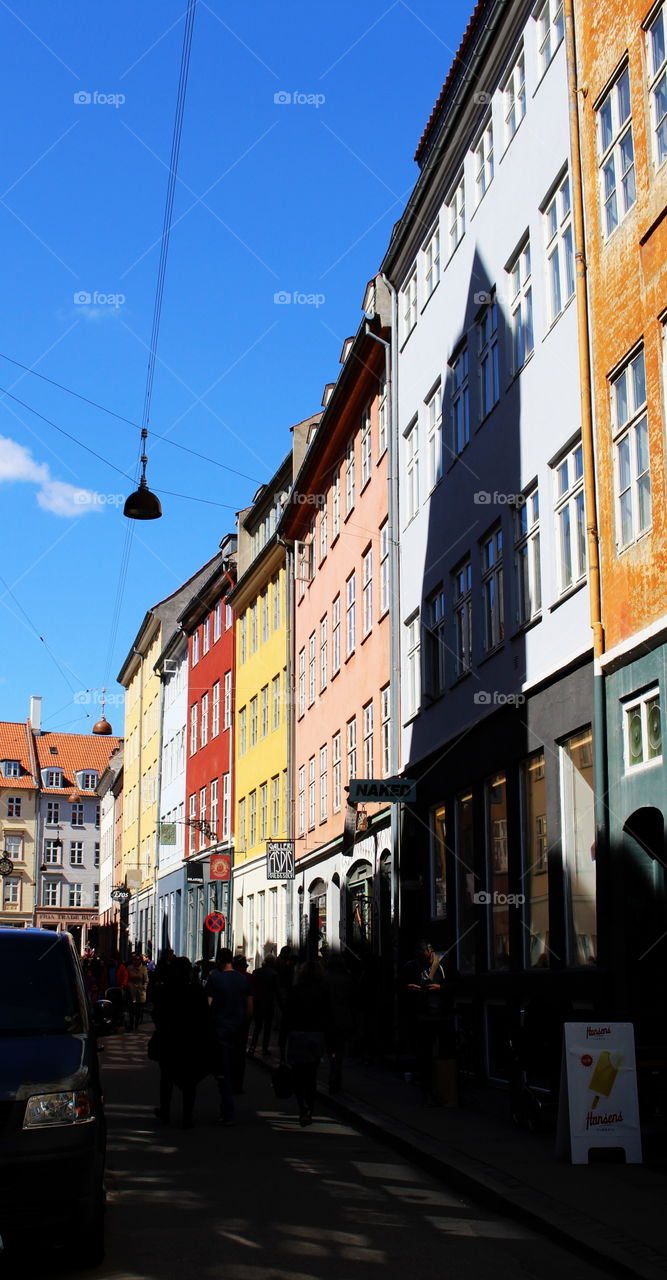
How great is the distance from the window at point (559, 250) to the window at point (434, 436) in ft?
19.3

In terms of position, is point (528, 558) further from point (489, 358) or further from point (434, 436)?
point (434, 436)

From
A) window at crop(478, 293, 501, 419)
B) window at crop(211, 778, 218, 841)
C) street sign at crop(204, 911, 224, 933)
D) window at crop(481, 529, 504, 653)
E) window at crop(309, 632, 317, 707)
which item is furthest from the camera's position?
window at crop(211, 778, 218, 841)

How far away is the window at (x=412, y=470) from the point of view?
2600 centimetres

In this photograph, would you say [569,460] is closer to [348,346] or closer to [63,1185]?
[63,1185]

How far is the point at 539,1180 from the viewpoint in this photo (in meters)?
10.5

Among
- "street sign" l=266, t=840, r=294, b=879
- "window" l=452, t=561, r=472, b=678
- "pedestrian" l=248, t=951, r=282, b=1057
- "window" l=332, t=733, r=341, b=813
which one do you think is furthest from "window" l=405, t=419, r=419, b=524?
"street sign" l=266, t=840, r=294, b=879

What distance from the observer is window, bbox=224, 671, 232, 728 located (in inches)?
2035

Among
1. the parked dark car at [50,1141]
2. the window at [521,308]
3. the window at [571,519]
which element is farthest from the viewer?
the window at [521,308]

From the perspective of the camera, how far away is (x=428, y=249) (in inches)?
1027

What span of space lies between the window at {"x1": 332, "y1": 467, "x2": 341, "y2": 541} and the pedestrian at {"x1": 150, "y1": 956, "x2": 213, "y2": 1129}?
20.5 m

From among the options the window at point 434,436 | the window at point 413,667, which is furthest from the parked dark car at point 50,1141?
the window at point 413,667

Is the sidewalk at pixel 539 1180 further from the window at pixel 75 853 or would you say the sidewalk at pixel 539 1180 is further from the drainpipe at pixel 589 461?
the window at pixel 75 853

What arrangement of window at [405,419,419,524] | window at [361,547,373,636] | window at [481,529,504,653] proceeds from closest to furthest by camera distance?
window at [481,529,504,653], window at [405,419,419,524], window at [361,547,373,636]

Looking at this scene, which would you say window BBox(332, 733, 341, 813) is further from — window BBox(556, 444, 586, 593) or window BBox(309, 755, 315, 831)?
window BBox(556, 444, 586, 593)
